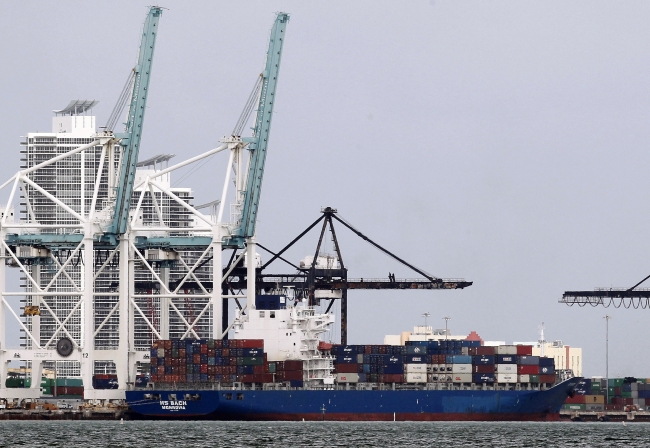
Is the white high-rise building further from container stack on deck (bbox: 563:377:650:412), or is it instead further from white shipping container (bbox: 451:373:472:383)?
white shipping container (bbox: 451:373:472:383)

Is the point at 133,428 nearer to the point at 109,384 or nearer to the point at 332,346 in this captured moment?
the point at 332,346

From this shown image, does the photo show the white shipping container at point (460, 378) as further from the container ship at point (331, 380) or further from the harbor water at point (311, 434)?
the harbor water at point (311, 434)

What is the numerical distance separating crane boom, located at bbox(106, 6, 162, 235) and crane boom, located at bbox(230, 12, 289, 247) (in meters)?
7.36

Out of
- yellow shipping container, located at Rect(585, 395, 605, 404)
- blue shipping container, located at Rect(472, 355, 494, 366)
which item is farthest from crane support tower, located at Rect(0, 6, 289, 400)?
yellow shipping container, located at Rect(585, 395, 605, 404)

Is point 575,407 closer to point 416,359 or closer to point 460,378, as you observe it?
point 460,378

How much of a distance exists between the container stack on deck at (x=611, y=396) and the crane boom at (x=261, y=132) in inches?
1119

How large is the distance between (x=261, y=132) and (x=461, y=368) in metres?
18.8

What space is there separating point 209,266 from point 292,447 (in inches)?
3551

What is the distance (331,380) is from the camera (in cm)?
9925

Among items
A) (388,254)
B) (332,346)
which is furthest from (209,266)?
(332,346)

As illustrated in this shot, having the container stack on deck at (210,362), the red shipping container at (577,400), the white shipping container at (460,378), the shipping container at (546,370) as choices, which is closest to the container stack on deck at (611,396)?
the red shipping container at (577,400)

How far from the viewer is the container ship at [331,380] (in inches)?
3802

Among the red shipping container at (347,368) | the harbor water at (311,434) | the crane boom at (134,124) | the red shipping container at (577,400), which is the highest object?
the crane boom at (134,124)

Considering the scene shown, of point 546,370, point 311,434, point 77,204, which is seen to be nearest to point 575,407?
point 546,370
